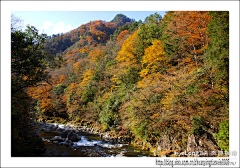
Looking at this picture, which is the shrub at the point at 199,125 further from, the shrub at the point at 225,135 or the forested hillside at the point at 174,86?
the shrub at the point at 225,135

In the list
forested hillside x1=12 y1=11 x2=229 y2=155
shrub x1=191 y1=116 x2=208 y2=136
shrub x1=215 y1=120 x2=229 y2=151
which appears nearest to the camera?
shrub x1=215 y1=120 x2=229 y2=151

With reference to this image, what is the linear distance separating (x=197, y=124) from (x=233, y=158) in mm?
2795

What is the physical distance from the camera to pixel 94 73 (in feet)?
86.3

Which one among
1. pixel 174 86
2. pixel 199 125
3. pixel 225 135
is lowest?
pixel 199 125

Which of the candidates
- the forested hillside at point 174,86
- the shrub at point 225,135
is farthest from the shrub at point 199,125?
the shrub at point 225,135

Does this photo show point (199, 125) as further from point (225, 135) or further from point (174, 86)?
point (174, 86)

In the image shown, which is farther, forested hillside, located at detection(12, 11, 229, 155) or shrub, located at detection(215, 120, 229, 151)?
forested hillside, located at detection(12, 11, 229, 155)

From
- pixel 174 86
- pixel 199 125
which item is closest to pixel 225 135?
pixel 199 125

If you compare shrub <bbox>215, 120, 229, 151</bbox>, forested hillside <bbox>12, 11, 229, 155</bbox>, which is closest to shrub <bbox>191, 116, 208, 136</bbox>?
forested hillside <bbox>12, 11, 229, 155</bbox>

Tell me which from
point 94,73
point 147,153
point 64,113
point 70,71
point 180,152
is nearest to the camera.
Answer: point 180,152

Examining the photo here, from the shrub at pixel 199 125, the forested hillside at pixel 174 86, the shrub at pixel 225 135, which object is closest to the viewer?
the shrub at pixel 225 135

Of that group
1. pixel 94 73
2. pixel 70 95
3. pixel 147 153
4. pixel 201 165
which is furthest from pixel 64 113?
pixel 201 165

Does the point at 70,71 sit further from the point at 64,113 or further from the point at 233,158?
the point at 233,158

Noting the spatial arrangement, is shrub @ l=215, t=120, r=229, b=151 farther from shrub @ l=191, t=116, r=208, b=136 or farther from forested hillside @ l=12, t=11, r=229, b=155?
shrub @ l=191, t=116, r=208, b=136
